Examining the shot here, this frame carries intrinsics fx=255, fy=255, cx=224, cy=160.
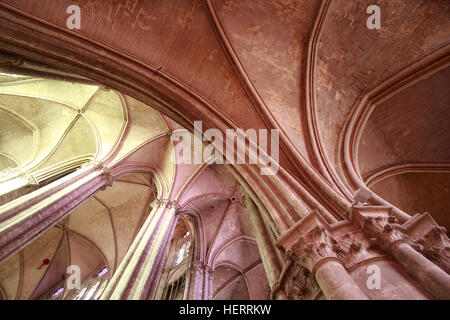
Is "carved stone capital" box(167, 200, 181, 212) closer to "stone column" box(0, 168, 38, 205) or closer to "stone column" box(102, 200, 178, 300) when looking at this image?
"stone column" box(102, 200, 178, 300)

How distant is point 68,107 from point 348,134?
10.4m

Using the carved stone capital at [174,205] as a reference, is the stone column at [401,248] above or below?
below

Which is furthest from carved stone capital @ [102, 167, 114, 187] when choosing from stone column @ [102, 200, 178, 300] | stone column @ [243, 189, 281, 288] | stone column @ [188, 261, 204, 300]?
stone column @ [243, 189, 281, 288]

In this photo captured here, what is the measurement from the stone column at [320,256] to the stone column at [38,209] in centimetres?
493

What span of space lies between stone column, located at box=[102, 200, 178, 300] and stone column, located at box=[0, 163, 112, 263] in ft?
5.95

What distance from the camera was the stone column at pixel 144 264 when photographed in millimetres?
4949

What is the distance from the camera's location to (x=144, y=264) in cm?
569

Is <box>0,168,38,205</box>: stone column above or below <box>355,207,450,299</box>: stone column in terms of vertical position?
above

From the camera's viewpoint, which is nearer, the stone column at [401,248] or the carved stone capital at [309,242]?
the stone column at [401,248]

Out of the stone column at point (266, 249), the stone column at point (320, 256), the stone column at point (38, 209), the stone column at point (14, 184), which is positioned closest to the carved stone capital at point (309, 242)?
the stone column at point (320, 256)

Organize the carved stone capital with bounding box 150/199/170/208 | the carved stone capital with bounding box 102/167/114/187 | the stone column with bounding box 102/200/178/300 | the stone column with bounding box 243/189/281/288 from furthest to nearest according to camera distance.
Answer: the carved stone capital with bounding box 150/199/170/208
the carved stone capital with bounding box 102/167/114/187
the stone column with bounding box 102/200/178/300
the stone column with bounding box 243/189/281/288

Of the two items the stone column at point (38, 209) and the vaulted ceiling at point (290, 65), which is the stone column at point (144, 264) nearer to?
the stone column at point (38, 209)

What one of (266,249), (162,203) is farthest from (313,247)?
(162,203)

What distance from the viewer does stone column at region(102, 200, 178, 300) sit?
16.2ft
